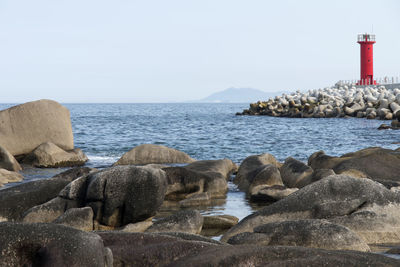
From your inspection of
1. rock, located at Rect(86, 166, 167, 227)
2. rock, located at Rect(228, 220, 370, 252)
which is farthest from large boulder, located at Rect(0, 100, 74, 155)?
rock, located at Rect(228, 220, 370, 252)

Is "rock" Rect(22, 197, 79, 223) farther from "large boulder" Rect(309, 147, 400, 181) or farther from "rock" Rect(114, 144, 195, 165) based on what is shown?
"rock" Rect(114, 144, 195, 165)

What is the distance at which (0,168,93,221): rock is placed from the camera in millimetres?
8109

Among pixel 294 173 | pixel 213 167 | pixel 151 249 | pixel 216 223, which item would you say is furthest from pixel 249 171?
pixel 151 249

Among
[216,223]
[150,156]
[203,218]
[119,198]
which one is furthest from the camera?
[150,156]

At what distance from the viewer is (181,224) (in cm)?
690

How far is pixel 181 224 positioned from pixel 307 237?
5.82ft

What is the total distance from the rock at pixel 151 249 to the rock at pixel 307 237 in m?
1.20

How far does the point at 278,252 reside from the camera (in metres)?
4.29

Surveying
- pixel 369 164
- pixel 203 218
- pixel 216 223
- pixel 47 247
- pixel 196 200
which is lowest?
pixel 196 200

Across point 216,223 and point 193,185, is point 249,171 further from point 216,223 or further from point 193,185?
point 216,223

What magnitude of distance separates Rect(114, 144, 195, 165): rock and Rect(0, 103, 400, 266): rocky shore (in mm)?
2097

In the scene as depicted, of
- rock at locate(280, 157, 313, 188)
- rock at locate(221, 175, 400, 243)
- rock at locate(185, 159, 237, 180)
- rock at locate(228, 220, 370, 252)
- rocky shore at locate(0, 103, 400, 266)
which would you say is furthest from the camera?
rock at locate(185, 159, 237, 180)

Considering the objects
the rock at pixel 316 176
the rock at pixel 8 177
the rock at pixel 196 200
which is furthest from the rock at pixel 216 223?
the rock at pixel 8 177

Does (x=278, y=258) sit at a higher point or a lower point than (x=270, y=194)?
higher
